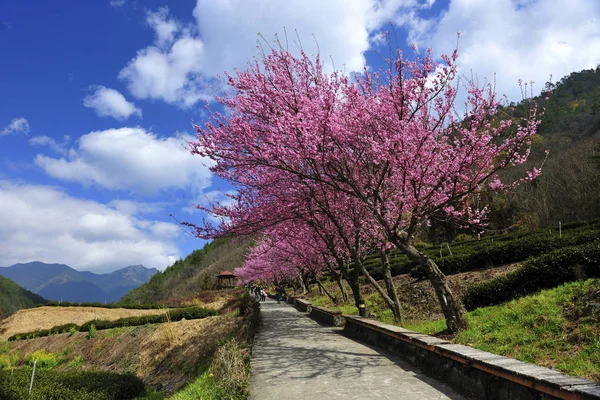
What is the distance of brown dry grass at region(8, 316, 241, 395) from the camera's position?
1317cm

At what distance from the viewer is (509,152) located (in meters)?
8.21

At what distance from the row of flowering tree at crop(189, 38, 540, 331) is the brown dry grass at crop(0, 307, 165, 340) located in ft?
84.7

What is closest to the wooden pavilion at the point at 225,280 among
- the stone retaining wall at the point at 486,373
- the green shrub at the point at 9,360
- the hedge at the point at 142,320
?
the hedge at the point at 142,320

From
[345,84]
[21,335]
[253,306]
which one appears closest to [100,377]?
[253,306]

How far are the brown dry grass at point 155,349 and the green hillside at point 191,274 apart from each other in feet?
157

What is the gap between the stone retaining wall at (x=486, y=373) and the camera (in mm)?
3936

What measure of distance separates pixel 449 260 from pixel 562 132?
54.9m

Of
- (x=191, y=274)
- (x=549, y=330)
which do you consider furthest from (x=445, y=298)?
(x=191, y=274)

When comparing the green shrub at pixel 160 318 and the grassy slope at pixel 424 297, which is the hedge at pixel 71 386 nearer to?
the grassy slope at pixel 424 297

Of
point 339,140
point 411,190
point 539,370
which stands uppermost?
point 339,140

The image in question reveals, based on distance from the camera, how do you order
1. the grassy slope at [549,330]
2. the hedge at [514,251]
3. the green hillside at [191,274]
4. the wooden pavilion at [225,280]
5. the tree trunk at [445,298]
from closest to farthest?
the grassy slope at [549,330]
the tree trunk at [445,298]
the hedge at [514,251]
the wooden pavilion at [225,280]
the green hillside at [191,274]

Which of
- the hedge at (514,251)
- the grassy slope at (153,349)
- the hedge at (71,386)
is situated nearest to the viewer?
the hedge at (71,386)

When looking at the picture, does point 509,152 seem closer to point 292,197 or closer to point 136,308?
point 292,197

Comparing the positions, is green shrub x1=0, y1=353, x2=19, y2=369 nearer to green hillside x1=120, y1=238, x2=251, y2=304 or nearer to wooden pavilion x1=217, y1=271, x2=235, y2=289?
wooden pavilion x1=217, y1=271, x2=235, y2=289
